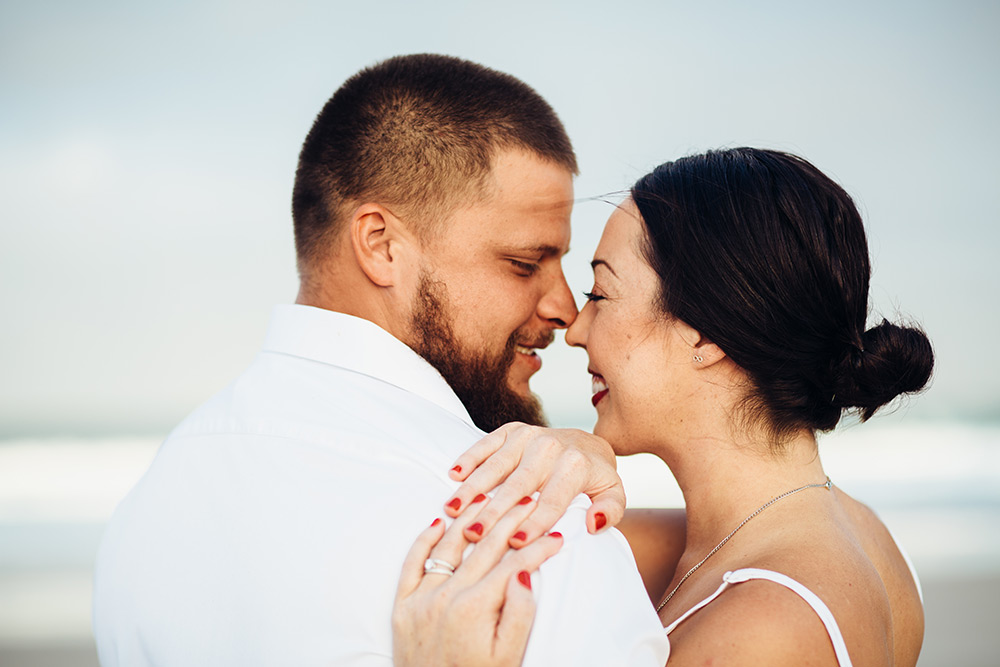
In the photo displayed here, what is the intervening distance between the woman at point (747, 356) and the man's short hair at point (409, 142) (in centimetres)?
41

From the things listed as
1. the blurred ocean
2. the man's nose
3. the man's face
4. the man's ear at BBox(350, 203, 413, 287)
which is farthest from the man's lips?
the blurred ocean

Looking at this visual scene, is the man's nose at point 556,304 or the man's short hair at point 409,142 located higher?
the man's short hair at point 409,142

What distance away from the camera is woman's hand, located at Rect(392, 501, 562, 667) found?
1.22 m

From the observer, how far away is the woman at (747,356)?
6.41 feet

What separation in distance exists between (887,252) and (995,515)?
369 centimetres

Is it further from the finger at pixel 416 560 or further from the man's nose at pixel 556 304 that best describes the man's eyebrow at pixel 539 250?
the finger at pixel 416 560

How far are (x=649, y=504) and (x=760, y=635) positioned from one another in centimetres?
742

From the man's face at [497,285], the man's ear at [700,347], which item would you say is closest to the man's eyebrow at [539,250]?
the man's face at [497,285]

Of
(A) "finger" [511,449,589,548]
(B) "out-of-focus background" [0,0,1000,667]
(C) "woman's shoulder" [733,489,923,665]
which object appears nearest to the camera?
(A) "finger" [511,449,589,548]

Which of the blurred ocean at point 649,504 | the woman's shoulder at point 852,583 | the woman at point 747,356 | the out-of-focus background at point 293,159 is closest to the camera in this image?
the woman's shoulder at point 852,583

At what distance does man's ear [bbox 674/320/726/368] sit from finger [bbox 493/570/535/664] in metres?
0.99

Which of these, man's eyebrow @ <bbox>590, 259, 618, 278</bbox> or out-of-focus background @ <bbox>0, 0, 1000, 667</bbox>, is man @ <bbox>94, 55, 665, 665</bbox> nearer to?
man's eyebrow @ <bbox>590, 259, 618, 278</bbox>

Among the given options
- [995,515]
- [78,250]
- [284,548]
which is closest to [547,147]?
[284,548]

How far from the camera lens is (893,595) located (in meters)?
2.14
